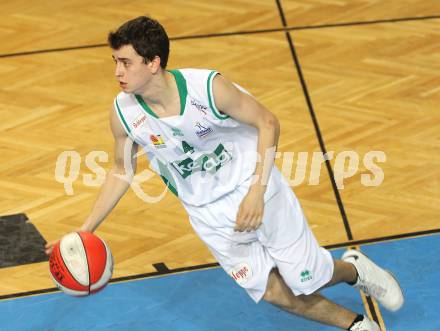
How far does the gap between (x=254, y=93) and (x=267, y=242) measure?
3.08m

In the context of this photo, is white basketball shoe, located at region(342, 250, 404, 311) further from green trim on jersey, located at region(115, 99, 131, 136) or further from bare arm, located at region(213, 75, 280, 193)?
green trim on jersey, located at region(115, 99, 131, 136)

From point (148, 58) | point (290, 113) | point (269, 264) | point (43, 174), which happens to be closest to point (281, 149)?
point (290, 113)

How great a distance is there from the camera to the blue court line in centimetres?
551

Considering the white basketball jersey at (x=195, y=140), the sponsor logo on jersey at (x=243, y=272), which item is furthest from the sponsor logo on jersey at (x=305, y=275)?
the white basketball jersey at (x=195, y=140)

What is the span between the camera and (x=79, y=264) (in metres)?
4.66

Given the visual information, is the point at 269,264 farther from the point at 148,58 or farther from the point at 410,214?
the point at 410,214

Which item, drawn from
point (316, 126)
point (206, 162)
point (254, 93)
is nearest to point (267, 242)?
point (206, 162)

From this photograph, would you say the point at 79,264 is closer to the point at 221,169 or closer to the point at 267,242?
the point at 221,169

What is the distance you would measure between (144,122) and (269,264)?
1.00 m

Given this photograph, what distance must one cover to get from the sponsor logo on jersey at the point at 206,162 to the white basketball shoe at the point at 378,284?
3.63ft

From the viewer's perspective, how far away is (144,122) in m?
4.67

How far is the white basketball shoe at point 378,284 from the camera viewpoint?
5.36 m

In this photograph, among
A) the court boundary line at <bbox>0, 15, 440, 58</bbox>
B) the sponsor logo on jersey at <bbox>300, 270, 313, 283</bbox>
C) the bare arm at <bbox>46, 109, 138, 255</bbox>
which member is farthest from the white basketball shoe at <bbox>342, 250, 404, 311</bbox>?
the court boundary line at <bbox>0, 15, 440, 58</bbox>

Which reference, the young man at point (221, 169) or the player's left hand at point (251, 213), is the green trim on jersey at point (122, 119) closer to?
the young man at point (221, 169)
